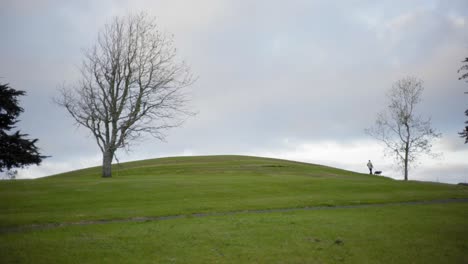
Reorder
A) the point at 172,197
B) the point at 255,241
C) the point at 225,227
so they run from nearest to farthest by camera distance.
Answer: the point at 255,241 < the point at 225,227 < the point at 172,197

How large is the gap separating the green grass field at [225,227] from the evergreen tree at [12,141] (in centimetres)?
286

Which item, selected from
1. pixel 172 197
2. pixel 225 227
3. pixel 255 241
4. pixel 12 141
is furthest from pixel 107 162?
pixel 255 241

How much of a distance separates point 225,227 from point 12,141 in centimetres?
2486

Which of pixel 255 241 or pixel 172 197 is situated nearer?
pixel 255 241

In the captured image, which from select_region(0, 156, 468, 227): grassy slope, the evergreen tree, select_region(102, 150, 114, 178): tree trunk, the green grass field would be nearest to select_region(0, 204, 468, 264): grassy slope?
the green grass field

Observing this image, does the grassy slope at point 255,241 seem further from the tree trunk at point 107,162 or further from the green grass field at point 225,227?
the tree trunk at point 107,162

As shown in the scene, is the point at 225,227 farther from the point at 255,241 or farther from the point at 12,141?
the point at 12,141

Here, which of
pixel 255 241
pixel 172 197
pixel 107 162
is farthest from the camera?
pixel 107 162

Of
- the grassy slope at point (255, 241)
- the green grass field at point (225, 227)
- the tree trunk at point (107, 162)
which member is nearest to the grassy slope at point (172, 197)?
the green grass field at point (225, 227)

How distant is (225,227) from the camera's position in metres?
17.6

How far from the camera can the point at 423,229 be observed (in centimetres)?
1752

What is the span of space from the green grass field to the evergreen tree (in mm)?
2857

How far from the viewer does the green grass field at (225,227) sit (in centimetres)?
1346

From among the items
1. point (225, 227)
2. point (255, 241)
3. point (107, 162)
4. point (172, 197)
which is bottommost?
A: point (255, 241)
